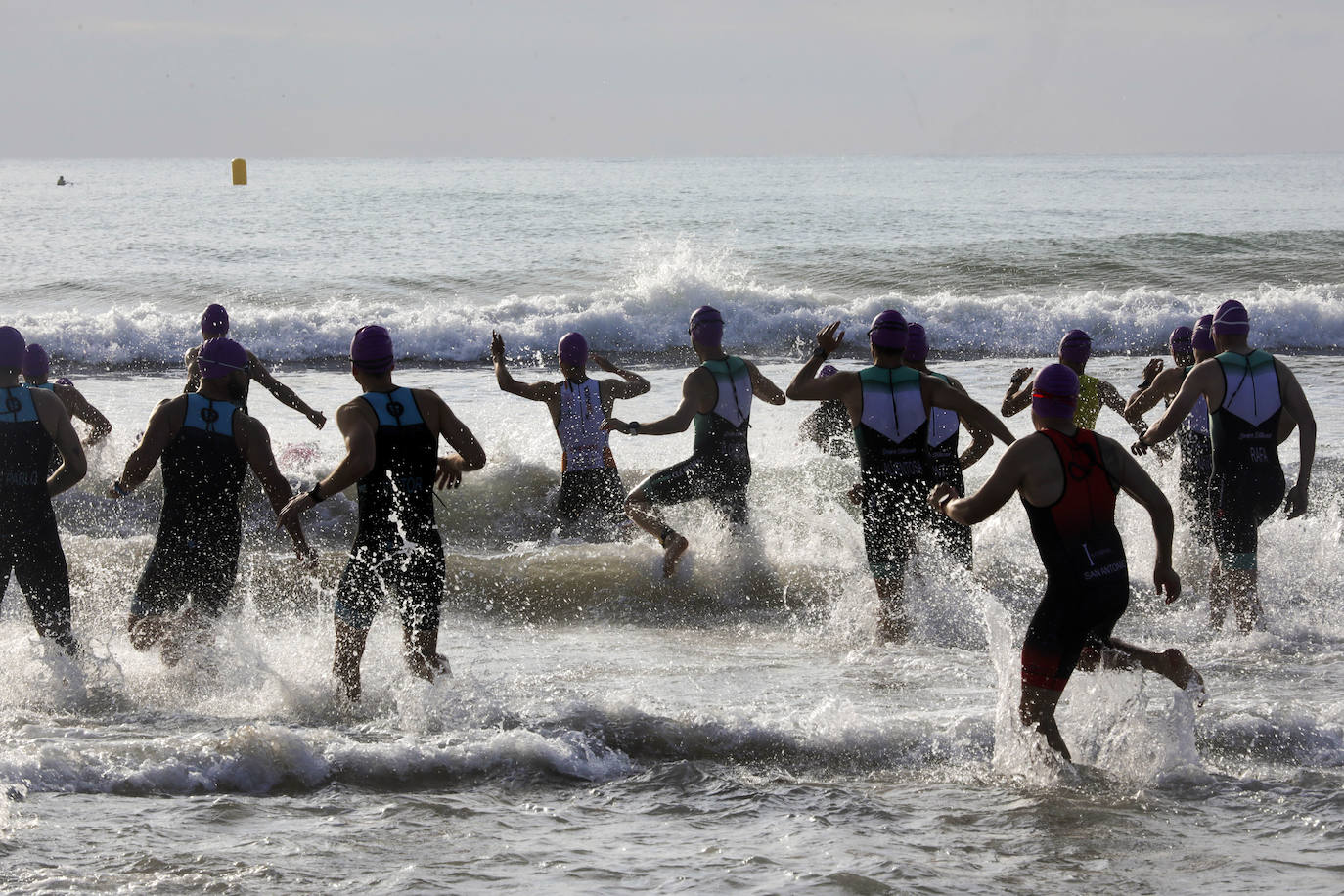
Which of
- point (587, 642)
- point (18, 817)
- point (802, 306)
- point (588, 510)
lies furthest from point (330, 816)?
point (802, 306)

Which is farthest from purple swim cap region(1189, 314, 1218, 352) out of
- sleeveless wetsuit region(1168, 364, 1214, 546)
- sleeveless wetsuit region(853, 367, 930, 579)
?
sleeveless wetsuit region(853, 367, 930, 579)

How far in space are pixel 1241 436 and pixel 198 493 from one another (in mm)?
5467

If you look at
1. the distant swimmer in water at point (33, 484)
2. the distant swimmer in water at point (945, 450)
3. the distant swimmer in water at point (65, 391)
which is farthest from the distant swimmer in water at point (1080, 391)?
the distant swimmer in water at point (65, 391)

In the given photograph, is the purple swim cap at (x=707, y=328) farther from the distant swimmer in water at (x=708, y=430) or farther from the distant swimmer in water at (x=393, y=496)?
the distant swimmer in water at (x=393, y=496)

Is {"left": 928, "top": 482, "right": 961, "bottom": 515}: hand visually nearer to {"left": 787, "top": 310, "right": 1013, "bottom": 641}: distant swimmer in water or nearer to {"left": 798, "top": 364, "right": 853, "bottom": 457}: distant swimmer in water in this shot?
{"left": 787, "top": 310, "right": 1013, "bottom": 641}: distant swimmer in water

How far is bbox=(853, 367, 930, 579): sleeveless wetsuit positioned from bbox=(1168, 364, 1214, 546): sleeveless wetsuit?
2315 mm

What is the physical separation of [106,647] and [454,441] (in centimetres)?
246

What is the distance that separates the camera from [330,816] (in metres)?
4.88

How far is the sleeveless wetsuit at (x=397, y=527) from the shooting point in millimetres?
5625

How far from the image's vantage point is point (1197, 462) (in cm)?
834

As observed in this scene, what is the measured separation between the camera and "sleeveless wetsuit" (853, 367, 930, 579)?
686 centimetres

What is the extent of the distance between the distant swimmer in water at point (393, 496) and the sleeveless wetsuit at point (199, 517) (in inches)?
31.5

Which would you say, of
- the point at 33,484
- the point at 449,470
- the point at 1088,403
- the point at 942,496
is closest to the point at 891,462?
the point at 942,496

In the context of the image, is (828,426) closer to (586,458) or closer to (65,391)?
(586,458)
